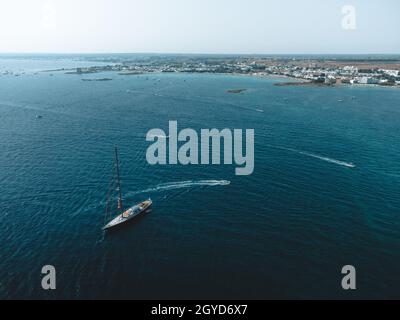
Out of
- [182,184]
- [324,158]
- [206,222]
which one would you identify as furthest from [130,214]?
[324,158]

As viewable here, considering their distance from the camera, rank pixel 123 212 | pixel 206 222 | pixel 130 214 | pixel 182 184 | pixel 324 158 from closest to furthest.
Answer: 1. pixel 206 222
2. pixel 130 214
3. pixel 123 212
4. pixel 182 184
5. pixel 324 158

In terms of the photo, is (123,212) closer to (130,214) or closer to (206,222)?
(130,214)

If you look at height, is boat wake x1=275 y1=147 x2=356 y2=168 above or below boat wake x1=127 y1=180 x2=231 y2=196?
above

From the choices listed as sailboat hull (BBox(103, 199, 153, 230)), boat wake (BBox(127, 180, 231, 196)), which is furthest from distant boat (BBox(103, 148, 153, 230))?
boat wake (BBox(127, 180, 231, 196))

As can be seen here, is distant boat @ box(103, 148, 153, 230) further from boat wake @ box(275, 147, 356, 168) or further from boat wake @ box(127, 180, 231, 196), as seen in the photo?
boat wake @ box(275, 147, 356, 168)

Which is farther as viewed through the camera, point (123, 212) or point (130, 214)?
point (123, 212)

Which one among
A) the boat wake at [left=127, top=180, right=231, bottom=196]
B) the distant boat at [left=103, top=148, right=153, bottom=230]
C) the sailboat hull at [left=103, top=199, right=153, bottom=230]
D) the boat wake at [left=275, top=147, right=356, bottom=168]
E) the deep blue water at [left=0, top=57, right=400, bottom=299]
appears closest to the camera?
the deep blue water at [left=0, top=57, right=400, bottom=299]

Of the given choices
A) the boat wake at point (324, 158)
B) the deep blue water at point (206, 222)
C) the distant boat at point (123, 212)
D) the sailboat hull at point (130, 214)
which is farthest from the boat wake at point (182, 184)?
the boat wake at point (324, 158)
